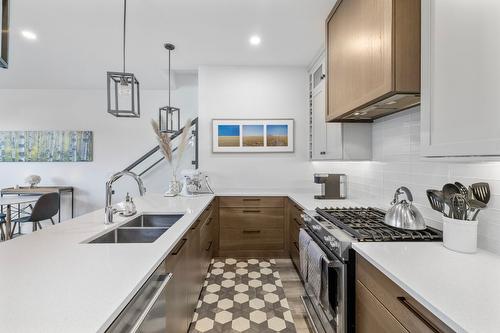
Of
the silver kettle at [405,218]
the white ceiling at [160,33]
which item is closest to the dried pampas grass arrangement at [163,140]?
the white ceiling at [160,33]

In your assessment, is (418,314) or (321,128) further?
(321,128)

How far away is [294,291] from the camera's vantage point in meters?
2.34

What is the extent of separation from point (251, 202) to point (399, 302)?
7.44 ft

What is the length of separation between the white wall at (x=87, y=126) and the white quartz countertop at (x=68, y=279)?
363 cm

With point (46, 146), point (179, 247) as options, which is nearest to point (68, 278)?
point (179, 247)

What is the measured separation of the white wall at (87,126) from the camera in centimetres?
470

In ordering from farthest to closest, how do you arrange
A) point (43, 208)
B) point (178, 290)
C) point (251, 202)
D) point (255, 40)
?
point (43, 208) < point (251, 202) < point (255, 40) < point (178, 290)

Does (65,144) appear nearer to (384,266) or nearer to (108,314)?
(108,314)

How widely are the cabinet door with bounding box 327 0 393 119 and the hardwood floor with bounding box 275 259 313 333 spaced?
67.8 inches

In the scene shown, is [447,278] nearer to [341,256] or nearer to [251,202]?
[341,256]

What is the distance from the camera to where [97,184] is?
4.76 meters

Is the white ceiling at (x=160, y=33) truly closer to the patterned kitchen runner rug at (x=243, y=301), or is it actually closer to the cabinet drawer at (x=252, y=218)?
the cabinet drawer at (x=252, y=218)

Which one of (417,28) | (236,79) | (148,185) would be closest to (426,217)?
(417,28)

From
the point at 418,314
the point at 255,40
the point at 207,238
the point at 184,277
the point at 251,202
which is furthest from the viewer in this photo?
the point at 251,202
